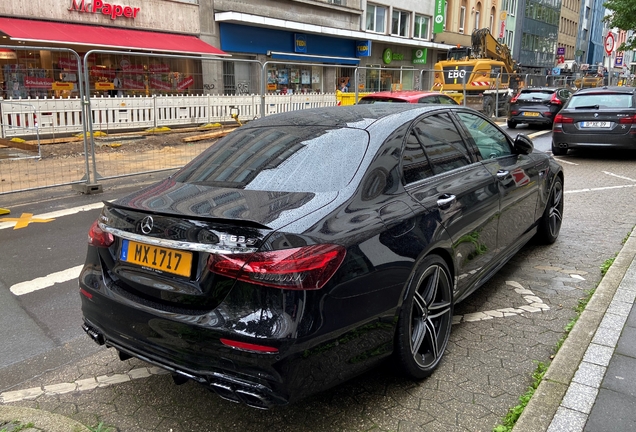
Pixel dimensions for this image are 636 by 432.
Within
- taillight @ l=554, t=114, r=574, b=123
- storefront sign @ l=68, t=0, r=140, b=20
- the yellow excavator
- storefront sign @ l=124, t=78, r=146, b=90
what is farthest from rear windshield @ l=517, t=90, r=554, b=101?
storefront sign @ l=68, t=0, r=140, b=20

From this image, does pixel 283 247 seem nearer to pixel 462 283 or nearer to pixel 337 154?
pixel 337 154

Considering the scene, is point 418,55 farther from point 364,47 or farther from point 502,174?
Answer: point 502,174

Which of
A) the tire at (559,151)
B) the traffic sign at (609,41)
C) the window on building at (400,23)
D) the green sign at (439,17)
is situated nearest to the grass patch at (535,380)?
the tire at (559,151)

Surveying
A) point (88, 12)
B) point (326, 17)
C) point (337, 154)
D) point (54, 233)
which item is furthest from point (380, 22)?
point (337, 154)

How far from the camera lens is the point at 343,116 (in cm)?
350

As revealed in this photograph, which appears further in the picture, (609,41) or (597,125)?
(609,41)

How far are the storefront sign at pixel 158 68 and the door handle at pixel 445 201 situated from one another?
33.2 feet

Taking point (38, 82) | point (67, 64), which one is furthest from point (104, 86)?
point (67, 64)

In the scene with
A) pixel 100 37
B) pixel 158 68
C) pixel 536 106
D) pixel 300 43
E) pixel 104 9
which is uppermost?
pixel 104 9

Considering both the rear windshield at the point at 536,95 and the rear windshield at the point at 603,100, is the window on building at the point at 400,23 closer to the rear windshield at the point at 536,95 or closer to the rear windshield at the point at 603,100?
the rear windshield at the point at 536,95

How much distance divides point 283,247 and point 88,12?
706 inches

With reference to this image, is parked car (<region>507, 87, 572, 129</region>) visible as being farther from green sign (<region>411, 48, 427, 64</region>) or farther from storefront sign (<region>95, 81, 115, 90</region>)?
green sign (<region>411, 48, 427, 64</region>)

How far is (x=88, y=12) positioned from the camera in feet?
56.2

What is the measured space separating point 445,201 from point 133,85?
33.1ft
